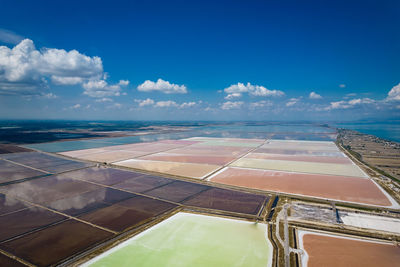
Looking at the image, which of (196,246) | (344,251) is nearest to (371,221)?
(344,251)

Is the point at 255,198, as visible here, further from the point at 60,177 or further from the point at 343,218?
the point at 60,177

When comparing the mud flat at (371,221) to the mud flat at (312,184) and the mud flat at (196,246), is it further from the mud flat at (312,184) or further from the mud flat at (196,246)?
the mud flat at (196,246)

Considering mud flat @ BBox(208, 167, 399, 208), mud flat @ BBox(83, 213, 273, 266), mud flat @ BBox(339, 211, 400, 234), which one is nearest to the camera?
mud flat @ BBox(83, 213, 273, 266)

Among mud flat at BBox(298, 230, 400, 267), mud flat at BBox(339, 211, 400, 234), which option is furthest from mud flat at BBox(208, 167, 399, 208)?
mud flat at BBox(298, 230, 400, 267)

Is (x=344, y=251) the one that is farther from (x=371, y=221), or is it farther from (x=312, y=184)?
(x=312, y=184)

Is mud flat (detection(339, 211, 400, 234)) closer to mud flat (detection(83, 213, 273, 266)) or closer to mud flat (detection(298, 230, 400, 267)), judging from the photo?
mud flat (detection(298, 230, 400, 267))

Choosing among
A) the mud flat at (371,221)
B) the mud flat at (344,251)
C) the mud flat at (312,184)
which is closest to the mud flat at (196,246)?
the mud flat at (344,251)
